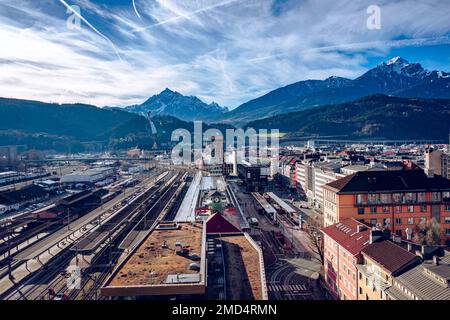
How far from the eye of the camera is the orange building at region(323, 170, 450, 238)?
1078 cm

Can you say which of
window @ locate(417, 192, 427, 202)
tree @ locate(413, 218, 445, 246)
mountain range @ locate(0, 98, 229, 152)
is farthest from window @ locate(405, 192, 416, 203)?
mountain range @ locate(0, 98, 229, 152)

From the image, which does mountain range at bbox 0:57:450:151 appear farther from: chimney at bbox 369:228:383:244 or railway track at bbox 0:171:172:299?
chimney at bbox 369:228:383:244

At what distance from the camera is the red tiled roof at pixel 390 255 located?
553 centimetres

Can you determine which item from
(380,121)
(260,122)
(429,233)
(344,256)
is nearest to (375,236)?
(344,256)

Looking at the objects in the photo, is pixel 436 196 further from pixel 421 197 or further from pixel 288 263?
pixel 288 263

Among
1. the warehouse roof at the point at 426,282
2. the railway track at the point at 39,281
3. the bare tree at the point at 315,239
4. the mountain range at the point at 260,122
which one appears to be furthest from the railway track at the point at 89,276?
the mountain range at the point at 260,122

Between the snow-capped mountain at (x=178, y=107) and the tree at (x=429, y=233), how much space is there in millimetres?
170546

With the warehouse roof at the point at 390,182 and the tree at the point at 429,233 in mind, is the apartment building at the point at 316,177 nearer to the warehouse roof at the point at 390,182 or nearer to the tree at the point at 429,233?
the warehouse roof at the point at 390,182

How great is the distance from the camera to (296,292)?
8188mm

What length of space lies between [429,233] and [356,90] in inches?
5501

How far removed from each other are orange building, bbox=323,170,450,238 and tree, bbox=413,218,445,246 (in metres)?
0.38

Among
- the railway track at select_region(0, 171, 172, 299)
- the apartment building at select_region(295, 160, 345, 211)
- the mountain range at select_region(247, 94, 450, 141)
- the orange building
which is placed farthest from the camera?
the mountain range at select_region(247, 94, 450, 141)

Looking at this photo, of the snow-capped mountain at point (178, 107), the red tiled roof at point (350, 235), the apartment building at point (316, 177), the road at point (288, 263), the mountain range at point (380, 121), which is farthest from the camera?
the snow-capped mountain at point (178, 107)

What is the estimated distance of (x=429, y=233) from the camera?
31.5ft
